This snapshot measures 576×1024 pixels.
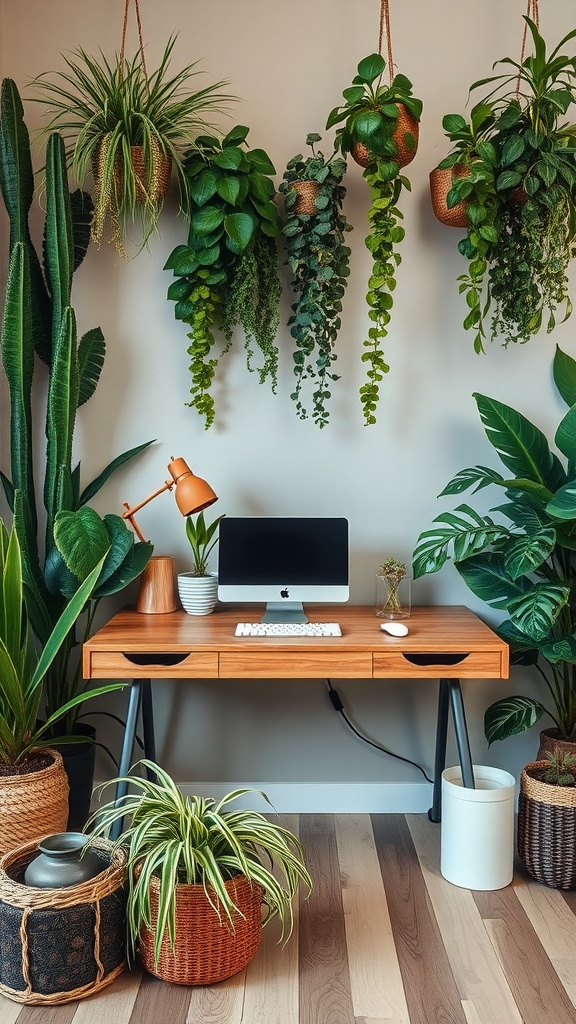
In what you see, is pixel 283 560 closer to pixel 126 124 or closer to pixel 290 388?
pixel 290 388

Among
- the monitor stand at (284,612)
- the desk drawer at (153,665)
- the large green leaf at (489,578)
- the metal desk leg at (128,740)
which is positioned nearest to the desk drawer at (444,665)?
the large green leaf at (489,578)

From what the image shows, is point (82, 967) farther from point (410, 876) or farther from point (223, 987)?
point (410, 876)

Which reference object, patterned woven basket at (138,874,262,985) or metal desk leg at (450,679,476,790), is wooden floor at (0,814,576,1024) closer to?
patterned woven basket at (138,874,262,985)

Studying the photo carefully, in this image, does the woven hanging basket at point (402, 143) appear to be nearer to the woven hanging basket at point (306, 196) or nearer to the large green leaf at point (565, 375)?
the woven hanging basket at point (306, 196)

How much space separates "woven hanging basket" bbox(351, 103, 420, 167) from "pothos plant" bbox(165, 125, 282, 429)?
10.8 inches

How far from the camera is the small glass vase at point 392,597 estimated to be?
2.98 m

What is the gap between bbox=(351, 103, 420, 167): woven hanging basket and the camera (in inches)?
107

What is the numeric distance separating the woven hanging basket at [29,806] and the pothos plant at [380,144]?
1.46m

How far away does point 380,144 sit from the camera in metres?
2.67

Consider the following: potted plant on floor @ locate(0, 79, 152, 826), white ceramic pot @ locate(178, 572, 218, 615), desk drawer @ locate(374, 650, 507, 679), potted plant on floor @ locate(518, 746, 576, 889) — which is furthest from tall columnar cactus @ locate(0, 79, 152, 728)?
potted plant on floor @ locate(518, 746, 576, 889)

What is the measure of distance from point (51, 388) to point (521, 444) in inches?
58.0

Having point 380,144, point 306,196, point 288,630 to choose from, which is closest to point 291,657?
point 288,630

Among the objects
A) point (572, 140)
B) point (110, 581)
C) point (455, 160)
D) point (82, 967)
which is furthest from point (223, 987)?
point (572, 140)

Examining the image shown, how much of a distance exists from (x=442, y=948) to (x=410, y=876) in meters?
0.42
